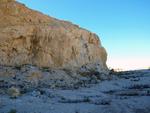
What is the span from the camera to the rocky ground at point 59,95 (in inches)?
229

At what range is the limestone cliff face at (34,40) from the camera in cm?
1462

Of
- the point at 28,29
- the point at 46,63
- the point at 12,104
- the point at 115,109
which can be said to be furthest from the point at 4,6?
the point at 115,109

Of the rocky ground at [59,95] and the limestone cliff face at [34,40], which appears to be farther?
the limestone cliff face at [34,40]

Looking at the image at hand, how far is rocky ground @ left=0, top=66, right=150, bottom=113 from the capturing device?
582 centimetres

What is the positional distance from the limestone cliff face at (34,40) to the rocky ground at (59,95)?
1.91 m

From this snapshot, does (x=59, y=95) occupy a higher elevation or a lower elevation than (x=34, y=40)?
lower

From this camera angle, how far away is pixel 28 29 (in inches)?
626

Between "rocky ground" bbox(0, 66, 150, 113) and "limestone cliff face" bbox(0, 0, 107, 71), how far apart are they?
6.27 ft

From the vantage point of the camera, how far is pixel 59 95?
28.8 feet

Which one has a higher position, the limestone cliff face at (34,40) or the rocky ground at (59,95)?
the limestone cliff face at (34,40)

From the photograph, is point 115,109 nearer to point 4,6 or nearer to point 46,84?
point 46,84

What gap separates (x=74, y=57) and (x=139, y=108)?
1349 centimetres

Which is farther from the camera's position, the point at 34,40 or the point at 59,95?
the point at 34,40

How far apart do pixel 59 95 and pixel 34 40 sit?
9.69 meters
